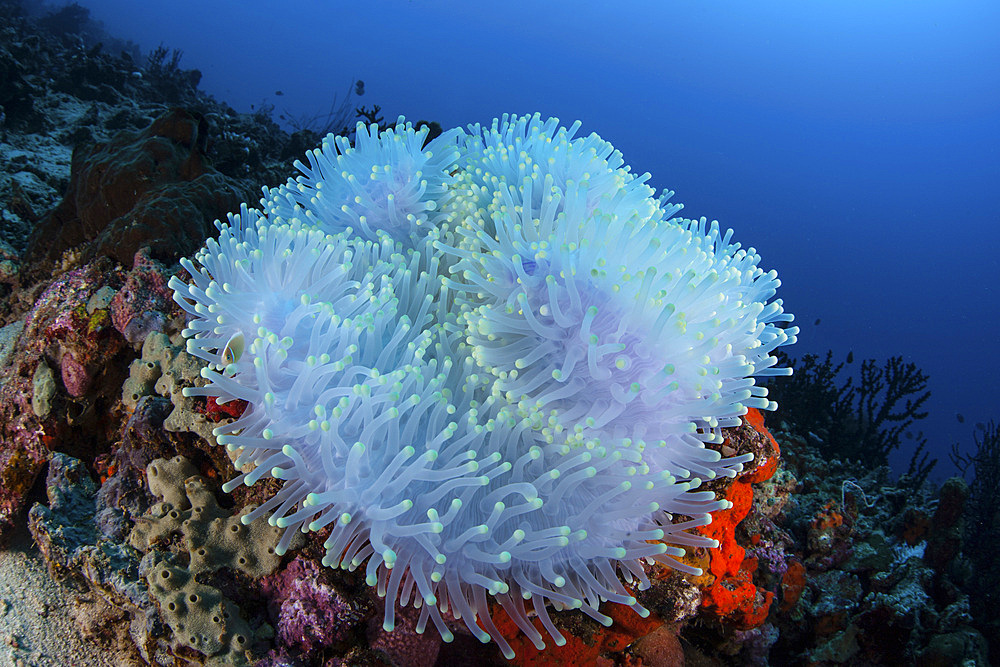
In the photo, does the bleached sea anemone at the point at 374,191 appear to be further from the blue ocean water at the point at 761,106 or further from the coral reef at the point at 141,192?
the blue ocean water at the point at 761,106

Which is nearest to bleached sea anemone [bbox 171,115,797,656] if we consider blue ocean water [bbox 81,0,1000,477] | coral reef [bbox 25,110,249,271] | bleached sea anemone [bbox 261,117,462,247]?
bleached sea anemone [bbox 261,117,462,247]

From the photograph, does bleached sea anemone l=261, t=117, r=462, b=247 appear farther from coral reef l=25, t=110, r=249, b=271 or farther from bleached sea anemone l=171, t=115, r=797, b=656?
coral reef l=25, t=110, r=249, b=271

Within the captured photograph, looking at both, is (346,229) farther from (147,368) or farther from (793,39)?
(793,39)

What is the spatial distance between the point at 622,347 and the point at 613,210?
0.80 m

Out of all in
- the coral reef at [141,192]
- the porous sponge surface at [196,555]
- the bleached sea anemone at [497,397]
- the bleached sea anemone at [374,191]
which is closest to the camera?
the bleached sea anemone at [497,397]

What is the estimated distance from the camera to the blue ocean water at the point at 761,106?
46.1 m

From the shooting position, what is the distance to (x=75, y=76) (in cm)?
751

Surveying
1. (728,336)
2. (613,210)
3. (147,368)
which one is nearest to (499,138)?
(613,210)

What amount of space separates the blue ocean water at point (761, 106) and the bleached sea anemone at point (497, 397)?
4137 centimetres

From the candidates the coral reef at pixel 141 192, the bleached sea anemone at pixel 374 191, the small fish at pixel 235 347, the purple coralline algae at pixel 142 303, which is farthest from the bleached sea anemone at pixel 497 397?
the coral reef at pixel 141 192

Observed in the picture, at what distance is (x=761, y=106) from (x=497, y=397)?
73.0 metres

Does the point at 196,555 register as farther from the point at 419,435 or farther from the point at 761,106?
the point at 761,106

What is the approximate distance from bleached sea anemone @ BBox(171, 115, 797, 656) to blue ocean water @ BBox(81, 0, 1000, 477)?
136ft

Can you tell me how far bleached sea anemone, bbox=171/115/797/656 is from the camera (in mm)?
1464
